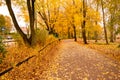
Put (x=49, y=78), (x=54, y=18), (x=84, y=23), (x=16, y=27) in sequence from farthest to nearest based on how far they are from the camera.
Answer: (x=54, y=18) → (x=84, y=23) → (x=16, y=27) → (x=49, y=78)

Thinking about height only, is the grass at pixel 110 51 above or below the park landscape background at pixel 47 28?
below

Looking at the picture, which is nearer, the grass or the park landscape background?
the park landscape background

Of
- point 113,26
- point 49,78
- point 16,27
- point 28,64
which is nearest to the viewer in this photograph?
point 49,78

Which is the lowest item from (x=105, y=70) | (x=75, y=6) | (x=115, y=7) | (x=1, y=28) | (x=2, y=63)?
(x=105, y=70)

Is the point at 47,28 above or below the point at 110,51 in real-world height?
above

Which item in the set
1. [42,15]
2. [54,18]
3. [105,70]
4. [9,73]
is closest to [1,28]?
[9,73]

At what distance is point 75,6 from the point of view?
40.2m

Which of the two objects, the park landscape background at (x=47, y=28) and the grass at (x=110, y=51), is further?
the grass at (x=110, y=51)

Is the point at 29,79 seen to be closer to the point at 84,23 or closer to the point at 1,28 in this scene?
the point at 1,28

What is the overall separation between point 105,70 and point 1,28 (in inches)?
219

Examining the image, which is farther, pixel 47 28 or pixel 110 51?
pixel 47 28

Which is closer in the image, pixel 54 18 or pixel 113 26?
pixel 113 26

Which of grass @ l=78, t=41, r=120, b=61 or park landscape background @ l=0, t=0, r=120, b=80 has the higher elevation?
park landscape background @ l=0, t=0, r=120, b=80

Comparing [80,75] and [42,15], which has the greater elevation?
[42,15]
